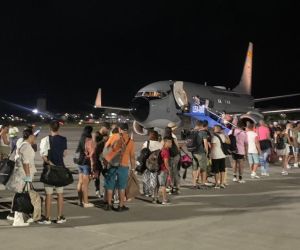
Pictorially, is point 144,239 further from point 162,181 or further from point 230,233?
point 162,181

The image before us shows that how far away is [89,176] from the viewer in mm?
8844

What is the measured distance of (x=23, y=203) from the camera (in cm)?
714

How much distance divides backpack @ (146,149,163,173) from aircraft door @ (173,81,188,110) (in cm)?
1254

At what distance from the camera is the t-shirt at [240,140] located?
12850mm

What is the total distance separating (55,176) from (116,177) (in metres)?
1.37

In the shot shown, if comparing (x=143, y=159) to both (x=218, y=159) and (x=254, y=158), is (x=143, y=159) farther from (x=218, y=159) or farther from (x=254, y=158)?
(x=254, y=158)

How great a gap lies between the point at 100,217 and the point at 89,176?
120 cm

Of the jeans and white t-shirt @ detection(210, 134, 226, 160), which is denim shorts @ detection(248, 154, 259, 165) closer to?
the jeans

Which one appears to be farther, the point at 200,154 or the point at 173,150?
the point at 200,154

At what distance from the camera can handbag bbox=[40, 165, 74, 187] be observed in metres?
7.27

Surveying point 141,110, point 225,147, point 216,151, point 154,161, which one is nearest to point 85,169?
point 154,161

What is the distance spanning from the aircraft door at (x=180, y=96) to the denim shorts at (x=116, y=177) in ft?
44.1

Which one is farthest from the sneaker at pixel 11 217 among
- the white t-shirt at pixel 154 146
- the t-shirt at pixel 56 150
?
the white t-shirt at pixel 154 146

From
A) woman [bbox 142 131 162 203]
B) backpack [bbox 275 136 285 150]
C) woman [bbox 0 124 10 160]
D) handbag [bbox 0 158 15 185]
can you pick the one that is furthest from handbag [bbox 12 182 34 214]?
backpack [bbox 275 136 285 150]
